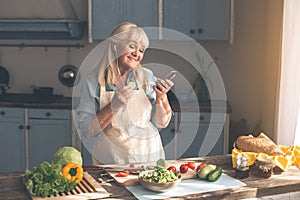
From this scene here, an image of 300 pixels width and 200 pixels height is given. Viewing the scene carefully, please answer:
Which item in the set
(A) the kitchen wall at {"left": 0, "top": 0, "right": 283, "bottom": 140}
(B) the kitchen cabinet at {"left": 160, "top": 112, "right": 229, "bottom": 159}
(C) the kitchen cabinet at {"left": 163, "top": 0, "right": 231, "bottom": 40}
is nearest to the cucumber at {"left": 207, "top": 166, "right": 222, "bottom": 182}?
(B) the kitchen cabinet at {"left": 160, "top": 112, "right": 229, "bottom": 159}

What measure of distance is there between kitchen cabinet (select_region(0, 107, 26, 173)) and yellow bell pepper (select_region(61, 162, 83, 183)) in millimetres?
2324

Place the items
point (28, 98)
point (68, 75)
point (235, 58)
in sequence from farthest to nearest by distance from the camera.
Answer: point (68, 75)
point (235, 58)
point (28, 98)

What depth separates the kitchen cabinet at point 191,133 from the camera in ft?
13.4

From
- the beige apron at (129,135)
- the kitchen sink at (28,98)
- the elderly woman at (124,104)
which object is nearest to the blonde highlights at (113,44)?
the elderly woman at (124,104)

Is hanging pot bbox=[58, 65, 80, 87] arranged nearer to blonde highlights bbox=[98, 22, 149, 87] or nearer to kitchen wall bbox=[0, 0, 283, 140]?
kitchen wall bbox=[0, 0, 283, 140]

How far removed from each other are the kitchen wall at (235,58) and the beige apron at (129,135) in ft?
5.95

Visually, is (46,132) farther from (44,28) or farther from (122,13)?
(122,13)

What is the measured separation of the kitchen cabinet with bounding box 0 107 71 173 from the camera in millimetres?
4199

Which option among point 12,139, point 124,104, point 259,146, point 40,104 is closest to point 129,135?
point 124,104

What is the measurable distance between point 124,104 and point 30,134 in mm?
2124

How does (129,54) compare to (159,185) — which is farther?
(129,54)

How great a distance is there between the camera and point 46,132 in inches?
166

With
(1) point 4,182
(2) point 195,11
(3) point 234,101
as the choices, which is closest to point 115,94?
(1) point 4,182

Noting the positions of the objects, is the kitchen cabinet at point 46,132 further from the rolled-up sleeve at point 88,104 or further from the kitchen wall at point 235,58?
the rolled-up sleeve at point 88,104
